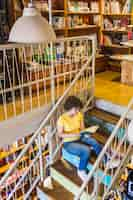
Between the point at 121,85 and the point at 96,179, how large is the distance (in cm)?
244

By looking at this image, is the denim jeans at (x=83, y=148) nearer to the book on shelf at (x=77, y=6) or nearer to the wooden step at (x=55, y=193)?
the wooden step at (x=55, y=193)

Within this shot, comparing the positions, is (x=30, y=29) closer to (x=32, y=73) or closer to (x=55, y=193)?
(x=55, y=193)

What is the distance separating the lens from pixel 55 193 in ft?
8.73

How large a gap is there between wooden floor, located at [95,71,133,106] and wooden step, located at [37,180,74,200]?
4.12 ft

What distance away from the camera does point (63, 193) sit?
2.65 meters

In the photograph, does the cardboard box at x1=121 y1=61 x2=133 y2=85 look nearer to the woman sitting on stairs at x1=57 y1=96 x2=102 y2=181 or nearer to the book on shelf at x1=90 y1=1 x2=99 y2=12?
the book on shelf at x1=90 y1=1 x2=99 y2=12

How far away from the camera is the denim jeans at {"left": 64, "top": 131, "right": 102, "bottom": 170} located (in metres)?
2.47

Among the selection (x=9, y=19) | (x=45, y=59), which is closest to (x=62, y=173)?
(x=45, y=59)

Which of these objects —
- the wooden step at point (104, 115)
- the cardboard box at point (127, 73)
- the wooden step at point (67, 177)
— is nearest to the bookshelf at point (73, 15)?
the cardboard box at point (127, 73)

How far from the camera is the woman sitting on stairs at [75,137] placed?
2490 mm

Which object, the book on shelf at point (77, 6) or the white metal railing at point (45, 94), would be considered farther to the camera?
the book on shelf at point (77, 6)

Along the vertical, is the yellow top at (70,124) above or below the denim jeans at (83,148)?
above

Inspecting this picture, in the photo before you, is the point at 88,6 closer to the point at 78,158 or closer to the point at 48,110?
the point at 48,110

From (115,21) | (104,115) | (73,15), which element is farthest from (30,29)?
(115,21)
